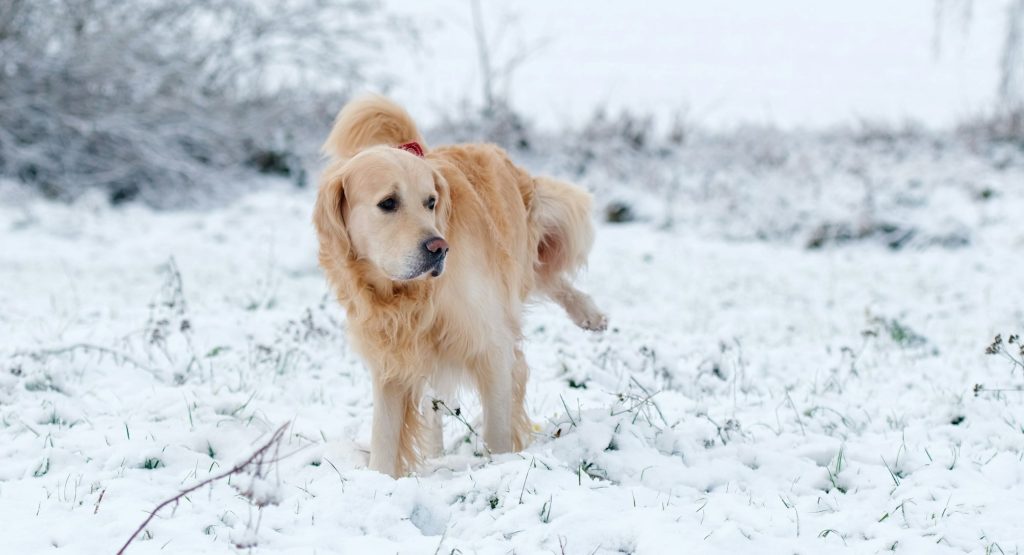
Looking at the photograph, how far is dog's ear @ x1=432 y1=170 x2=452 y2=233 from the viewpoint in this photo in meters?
2.83

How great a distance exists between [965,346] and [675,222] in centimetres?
648

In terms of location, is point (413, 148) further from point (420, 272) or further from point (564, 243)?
point (564, 243)

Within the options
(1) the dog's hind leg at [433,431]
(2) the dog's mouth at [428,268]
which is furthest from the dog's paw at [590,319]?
(2) the dog's mouth at [428,268]

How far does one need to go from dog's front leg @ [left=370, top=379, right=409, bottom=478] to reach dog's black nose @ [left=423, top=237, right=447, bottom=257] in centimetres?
65

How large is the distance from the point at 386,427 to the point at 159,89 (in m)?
10.6

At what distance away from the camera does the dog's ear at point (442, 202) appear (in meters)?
2.83

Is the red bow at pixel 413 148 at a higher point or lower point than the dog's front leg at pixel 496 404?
higher

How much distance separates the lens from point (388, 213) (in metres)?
2.71

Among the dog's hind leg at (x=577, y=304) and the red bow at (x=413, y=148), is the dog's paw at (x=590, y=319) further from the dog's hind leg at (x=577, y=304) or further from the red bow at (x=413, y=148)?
the red bow at (x=413, y=148)

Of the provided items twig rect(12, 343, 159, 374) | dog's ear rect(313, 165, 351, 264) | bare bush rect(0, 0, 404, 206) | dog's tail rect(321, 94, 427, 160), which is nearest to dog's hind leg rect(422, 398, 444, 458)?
dog's ear rect(313, 165, 351, 264)

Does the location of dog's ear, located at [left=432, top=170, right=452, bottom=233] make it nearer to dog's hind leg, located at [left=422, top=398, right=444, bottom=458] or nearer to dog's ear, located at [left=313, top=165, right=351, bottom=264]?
dog's ear, located at [left=313, top=165, right=351, bottom=264]

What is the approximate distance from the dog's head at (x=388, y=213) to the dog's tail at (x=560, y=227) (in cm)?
98

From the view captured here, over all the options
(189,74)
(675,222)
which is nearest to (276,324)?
(675,222)

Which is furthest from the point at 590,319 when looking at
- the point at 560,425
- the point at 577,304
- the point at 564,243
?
the point at 560,425
